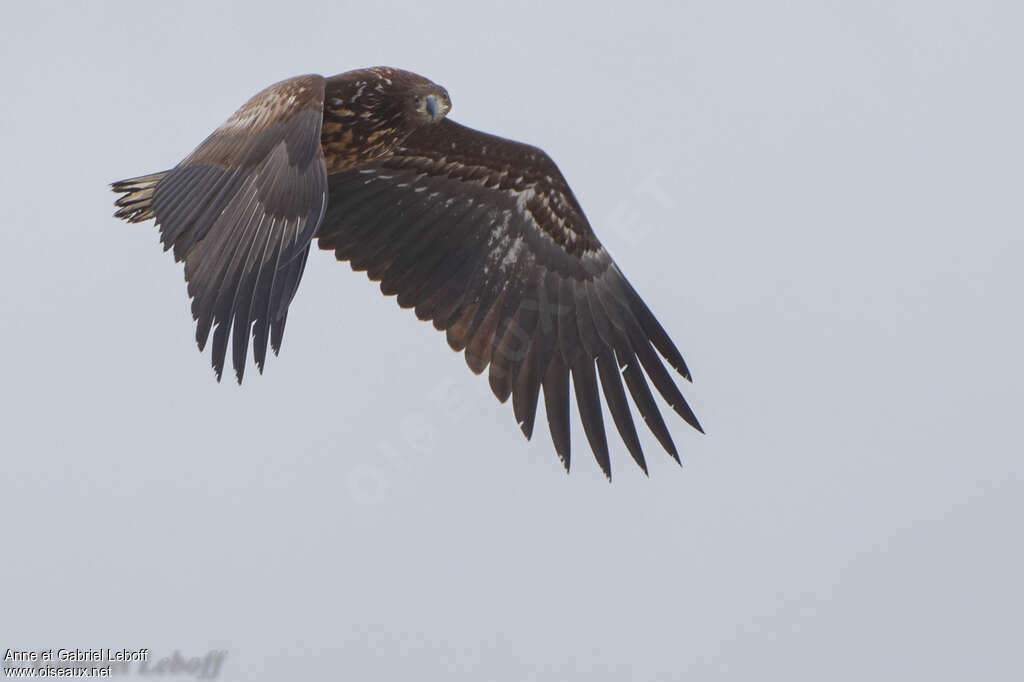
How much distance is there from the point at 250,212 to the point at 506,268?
3.24 m

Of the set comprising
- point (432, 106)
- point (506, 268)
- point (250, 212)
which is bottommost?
point (250, 212)

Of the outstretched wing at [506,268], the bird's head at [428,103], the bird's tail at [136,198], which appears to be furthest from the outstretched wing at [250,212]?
the outstretched wing at [506,268]

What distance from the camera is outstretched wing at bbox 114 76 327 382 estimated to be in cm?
781

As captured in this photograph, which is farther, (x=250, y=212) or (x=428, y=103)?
(x=428, y=103)

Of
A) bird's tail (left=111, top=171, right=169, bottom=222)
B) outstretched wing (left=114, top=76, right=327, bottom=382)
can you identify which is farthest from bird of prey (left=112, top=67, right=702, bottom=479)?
outstretched wing (left=114, top=76, right=327, bottom=382)

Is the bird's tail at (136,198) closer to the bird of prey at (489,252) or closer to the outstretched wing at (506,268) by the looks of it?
the bird of prey at (489,252)

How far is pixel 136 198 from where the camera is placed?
32.1ft

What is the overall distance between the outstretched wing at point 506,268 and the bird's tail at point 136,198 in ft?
4.82

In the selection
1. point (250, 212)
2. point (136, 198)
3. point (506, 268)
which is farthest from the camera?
point (506, 268)

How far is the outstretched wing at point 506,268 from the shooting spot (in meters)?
10.8

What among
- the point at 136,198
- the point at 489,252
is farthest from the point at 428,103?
the point at 136,198

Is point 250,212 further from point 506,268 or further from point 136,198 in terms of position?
point 506,268

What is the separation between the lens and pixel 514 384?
35.2ft

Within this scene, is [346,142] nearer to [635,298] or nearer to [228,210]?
[228,210]
